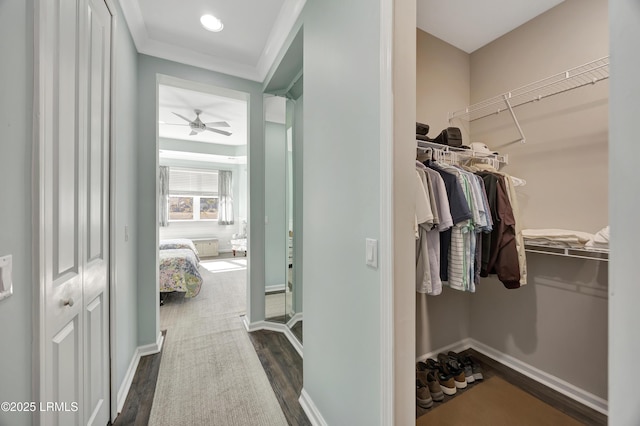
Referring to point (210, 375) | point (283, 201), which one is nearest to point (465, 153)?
point (283, 201)

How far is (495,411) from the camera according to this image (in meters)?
1.63

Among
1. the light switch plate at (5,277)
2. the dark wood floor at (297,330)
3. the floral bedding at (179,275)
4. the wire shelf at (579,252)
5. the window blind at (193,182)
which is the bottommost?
the dark wood floor at (297,330)

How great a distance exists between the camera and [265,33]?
2102mm

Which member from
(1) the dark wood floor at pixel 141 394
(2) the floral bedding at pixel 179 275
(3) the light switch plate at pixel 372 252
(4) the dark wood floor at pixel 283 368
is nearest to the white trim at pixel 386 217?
(3) the light switch plate at pixel 372 252

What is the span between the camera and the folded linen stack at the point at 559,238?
153cm

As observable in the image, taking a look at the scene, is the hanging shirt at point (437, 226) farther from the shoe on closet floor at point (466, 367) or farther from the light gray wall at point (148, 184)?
the light gray wall at point (148, 184)

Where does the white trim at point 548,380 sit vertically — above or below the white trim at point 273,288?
below

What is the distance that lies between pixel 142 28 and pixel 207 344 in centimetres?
280

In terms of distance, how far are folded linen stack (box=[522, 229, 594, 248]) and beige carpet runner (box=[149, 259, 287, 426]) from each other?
2.04 metres

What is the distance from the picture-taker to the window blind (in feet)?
21.7

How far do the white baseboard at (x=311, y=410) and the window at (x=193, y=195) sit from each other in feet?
20.8

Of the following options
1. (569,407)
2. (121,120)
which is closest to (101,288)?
(121,120)

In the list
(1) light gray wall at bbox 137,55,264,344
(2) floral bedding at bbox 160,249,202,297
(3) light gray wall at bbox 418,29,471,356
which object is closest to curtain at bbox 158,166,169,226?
(2) floral bedding at bbox 160,249,202,297

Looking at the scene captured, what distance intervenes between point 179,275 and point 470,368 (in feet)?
A: 11.4
